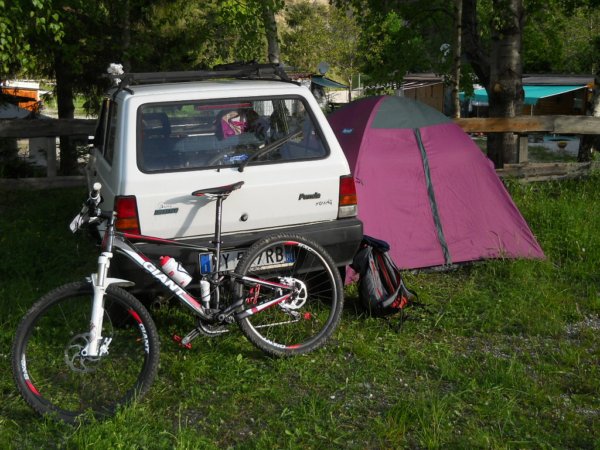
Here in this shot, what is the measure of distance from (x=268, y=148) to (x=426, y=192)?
2231 mm

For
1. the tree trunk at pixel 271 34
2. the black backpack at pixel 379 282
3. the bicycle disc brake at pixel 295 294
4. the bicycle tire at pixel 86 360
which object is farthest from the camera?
the tree trunk at pixel 271 34

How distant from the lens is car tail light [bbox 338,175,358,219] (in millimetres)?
5234

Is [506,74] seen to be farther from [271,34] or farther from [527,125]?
[271,34]

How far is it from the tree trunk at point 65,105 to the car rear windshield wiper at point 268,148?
8574 millimetres

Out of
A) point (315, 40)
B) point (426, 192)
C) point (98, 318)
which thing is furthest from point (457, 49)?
point (315, 40)

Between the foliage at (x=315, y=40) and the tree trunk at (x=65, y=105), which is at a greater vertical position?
the foliage at (x=315, y=40)

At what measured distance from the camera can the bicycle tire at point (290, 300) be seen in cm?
474

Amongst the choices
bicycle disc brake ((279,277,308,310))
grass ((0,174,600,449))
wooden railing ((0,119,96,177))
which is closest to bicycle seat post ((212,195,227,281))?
bicycle disc brake ((279,277,308,310))

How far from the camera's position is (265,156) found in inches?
203

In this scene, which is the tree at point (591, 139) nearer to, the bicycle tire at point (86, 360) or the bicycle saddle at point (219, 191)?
the bicycle saddle at point (219, 191)

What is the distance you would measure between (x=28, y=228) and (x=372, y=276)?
479 cm

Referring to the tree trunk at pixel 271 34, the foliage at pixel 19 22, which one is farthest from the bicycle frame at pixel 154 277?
the tree trunk at pixel 271 34

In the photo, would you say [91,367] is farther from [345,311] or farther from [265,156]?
[345,311]

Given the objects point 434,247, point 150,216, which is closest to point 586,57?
point 434,247
